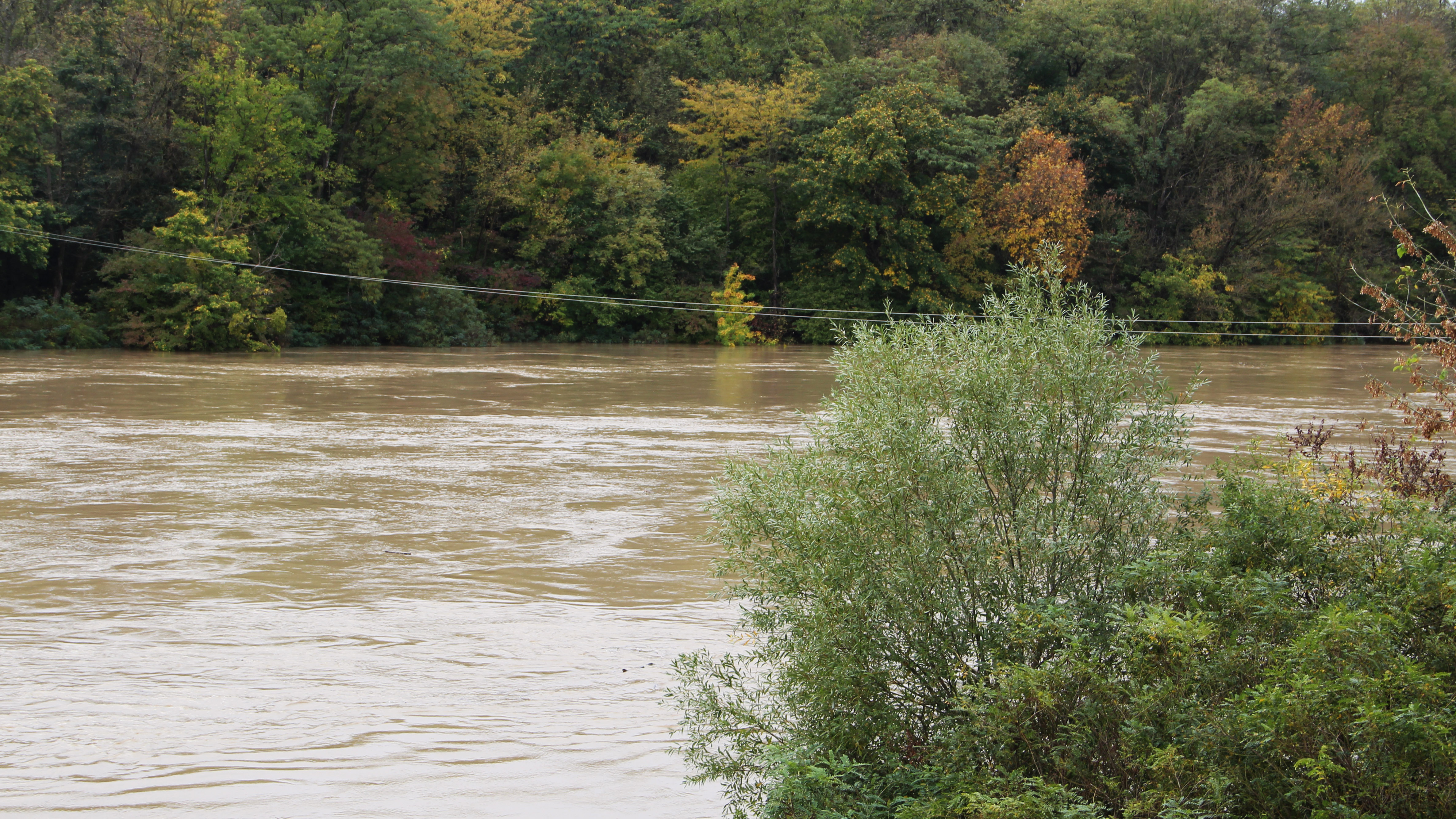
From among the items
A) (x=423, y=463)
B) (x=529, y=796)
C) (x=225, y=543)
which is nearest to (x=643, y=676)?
(x=529, y=796)

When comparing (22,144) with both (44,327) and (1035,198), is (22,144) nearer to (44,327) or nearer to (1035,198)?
(44,327)

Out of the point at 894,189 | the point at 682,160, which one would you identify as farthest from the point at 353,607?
the point at 682,160

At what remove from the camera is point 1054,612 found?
4488 millimetres

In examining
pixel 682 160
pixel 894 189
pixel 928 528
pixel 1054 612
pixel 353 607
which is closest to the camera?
pixel 1054 612

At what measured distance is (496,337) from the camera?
133 feet

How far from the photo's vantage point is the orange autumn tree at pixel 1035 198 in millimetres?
42500

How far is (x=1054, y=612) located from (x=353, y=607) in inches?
191

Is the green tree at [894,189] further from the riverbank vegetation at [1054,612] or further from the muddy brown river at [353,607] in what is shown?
the riverbank vegetation at [1054,612]

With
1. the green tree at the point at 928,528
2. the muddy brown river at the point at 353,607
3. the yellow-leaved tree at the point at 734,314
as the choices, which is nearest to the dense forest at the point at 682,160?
the yellow-leaved tree at the point at 734,314

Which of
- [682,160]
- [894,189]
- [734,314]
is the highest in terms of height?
[682,160]

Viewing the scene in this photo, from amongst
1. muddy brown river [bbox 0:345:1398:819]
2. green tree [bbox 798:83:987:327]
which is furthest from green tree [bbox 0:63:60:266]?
green tree [bbox 798:83:987:327]

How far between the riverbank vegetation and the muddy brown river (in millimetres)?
907

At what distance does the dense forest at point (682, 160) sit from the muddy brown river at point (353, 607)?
52.4ft

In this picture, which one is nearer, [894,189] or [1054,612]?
[1054,612]
